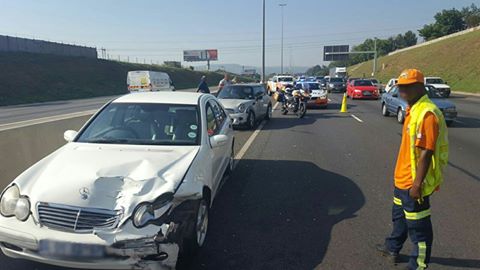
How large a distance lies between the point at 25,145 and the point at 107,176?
314 cm

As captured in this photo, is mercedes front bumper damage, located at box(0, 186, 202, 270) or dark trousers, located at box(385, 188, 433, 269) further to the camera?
dark trousers, located at box(385, 188, 433, 269)

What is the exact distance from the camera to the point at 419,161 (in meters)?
3.28

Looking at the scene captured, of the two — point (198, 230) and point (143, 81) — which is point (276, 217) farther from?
point (143, 81)

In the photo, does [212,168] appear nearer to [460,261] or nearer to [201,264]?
[201,264]

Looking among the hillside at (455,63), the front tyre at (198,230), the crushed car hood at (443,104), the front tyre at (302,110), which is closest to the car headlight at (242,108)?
the front tyre at (302,110)

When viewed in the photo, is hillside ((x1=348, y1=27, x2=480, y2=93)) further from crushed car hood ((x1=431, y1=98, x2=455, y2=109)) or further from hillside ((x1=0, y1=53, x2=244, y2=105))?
hillside ((x1=0, y1=53, x2=244, y2=105))

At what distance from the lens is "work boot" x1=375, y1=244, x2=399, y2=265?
395 cm

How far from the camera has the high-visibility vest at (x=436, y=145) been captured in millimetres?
3285

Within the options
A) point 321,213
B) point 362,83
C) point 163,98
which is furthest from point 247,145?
point 362,83

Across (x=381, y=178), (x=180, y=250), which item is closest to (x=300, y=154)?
(x=381, y=178)

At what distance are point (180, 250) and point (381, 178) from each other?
4.65 meters

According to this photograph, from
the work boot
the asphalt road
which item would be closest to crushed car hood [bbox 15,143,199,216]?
the asphalt road

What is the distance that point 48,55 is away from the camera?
60438 mm

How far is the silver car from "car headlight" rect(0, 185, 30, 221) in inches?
389
